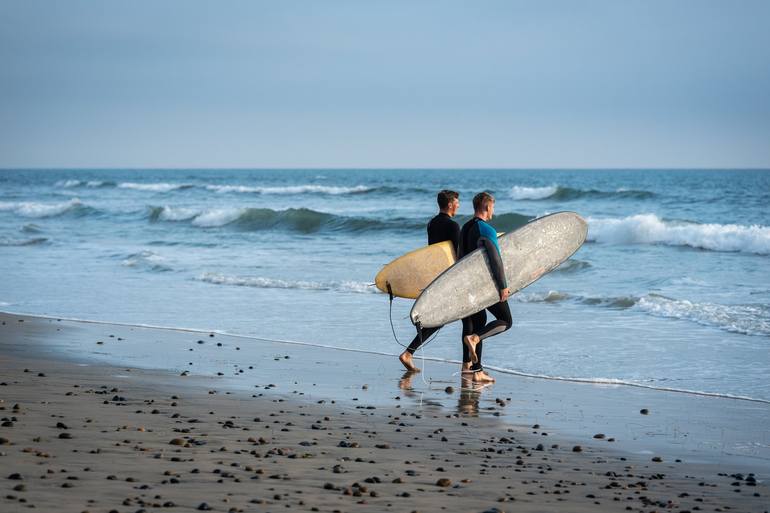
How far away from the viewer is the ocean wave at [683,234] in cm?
1977

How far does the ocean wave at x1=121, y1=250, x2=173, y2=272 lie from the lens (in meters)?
16.2

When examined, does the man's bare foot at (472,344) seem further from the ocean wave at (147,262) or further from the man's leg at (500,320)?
the ocean wave at (147,262)

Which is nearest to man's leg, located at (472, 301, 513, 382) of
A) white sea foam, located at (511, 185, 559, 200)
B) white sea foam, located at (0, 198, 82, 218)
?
white sea foam, located at (0, 198, 82, 218)

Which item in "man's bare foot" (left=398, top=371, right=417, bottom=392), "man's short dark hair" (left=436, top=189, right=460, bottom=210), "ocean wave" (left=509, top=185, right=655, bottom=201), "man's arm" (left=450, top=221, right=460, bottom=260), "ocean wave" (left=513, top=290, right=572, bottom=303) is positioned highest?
"ocean wave" (left=509, top=185, right=655, bottom=201)

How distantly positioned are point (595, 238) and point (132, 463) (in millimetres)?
20047

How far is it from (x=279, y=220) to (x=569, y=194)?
17211 millimetres

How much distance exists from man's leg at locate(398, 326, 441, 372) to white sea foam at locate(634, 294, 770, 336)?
389 cm

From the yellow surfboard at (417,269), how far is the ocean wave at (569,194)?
104 feet

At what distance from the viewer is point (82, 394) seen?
5.99m

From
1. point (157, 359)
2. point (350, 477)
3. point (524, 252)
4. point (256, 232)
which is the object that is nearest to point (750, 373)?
point (524, 252)

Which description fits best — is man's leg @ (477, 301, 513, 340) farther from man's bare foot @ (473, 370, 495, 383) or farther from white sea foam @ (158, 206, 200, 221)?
white sea foam @ (158, 206, 200, 221)

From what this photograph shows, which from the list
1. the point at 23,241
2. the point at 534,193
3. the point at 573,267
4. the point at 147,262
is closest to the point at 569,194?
the point at 534,193

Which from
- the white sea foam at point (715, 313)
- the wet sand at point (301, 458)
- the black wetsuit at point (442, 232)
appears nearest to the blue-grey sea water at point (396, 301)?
the white sea foam at point (715, 313)

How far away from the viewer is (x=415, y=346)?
25.2 feet
